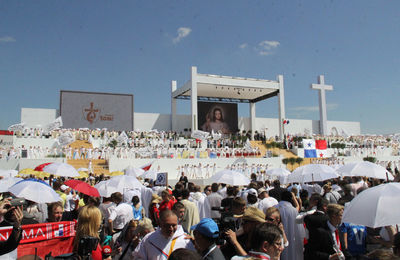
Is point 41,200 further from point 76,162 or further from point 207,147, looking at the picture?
point 207,147

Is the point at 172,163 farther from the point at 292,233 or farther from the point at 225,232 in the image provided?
the point at 225,232

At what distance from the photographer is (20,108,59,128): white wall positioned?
37.0 metres

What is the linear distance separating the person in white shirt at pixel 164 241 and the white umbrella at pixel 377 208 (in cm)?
177

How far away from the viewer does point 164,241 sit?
302 cm

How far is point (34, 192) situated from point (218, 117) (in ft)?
128

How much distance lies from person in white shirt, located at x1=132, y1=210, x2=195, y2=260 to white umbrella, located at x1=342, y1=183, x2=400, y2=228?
5.81ft

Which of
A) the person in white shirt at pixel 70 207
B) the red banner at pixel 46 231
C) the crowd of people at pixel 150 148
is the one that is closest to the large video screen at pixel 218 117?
the crowd of people at pixel 150 148

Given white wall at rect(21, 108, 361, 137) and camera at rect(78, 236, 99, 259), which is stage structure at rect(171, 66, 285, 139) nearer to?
white wall at rect(21, 108, 361, 137)

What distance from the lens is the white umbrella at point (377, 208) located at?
3.14 metres

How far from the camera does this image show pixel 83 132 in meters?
31.8

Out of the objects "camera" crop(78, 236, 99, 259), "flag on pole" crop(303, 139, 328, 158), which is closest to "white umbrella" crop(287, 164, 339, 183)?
"camera" crop(78, 236, 99, 259)

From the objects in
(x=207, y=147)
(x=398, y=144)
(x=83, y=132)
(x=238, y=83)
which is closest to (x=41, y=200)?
(x=207, y=147)

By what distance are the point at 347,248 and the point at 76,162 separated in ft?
73.5

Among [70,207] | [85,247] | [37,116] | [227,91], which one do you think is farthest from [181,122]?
[85,247]
